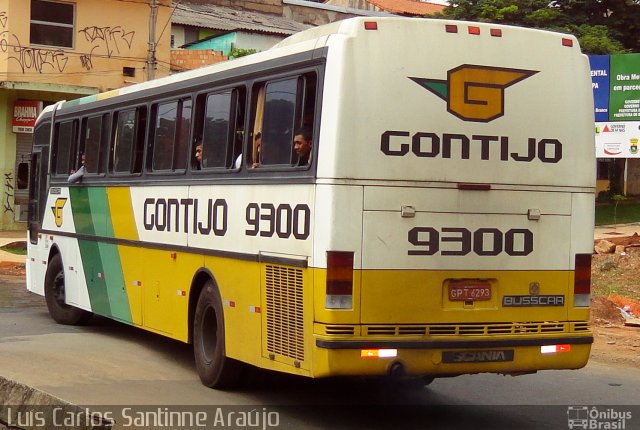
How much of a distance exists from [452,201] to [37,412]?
3.45 m

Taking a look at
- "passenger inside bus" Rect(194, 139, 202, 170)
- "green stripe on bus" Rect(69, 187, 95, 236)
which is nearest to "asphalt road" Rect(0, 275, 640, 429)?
"green stripe on bus" Rect(69, 187, 95, 236)

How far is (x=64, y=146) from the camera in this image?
47.9 ft

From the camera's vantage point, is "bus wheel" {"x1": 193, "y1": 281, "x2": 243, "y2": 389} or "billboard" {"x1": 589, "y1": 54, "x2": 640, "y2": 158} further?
"billboard" {"x1": 589, "y1": 54, "x2": 640, "y2": 158}

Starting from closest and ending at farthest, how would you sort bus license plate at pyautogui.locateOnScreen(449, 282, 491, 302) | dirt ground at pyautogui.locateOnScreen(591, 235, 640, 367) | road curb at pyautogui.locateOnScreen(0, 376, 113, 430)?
road curb at pyautogui.locateOnScreen(0, 376, 113, 430)
bus license plate at pyautogui.locateOnScreen(449, 282, 491, 302)
dirt ground at pyautogui.locateOnScreen(591, 235, 640, 367)

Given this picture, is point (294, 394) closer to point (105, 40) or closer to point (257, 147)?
point (257, 147)

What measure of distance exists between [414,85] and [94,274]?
252 inches

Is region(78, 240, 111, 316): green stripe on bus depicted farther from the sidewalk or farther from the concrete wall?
the concrete wall

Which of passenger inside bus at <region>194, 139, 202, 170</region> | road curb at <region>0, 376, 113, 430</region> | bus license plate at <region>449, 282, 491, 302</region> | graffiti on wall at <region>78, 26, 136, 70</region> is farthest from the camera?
graffiti on wall at <region>78, 26, 136, 70</region>

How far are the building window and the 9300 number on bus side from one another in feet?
89.6

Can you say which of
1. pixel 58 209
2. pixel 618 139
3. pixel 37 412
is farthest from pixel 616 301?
pixel 37 412

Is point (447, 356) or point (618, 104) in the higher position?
point (618, 104)

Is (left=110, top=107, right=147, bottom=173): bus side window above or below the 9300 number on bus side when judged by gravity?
above

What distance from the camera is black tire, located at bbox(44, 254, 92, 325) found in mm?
14492

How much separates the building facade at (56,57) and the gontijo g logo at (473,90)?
2461 cm
